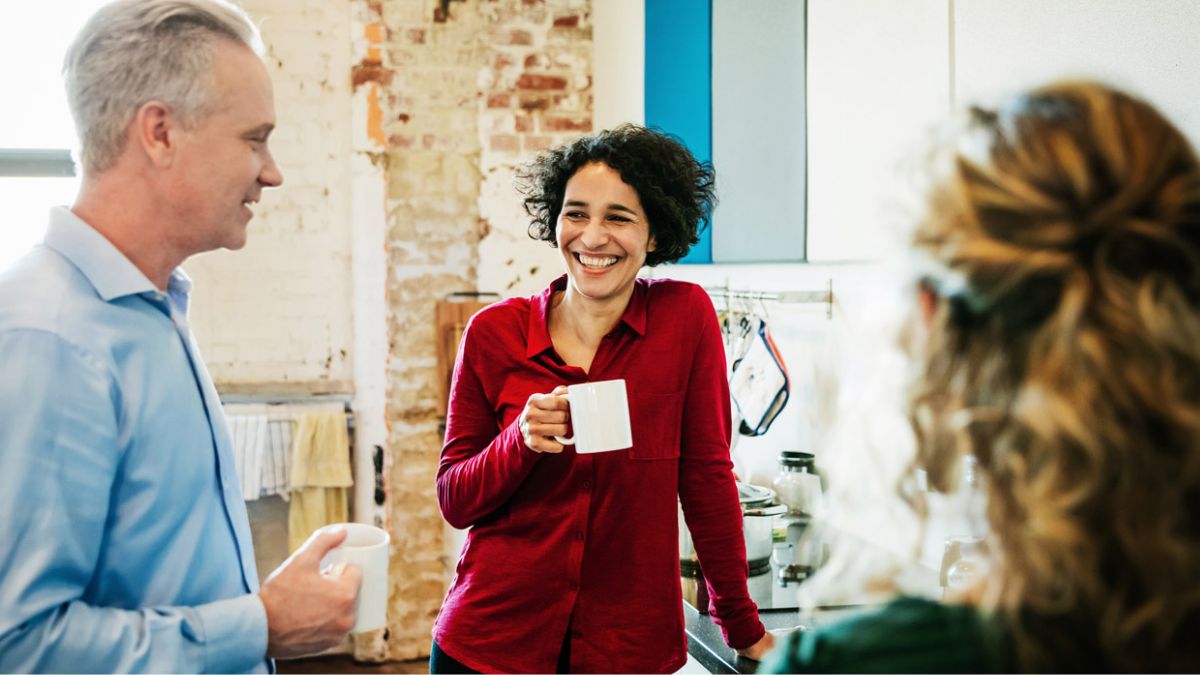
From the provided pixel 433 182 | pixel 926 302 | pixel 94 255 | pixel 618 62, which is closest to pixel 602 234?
pixel 94 255

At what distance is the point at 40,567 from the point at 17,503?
2.7 inches

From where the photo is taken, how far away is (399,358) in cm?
364

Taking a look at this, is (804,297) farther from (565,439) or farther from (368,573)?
(368,573)

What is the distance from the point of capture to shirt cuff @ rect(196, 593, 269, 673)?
1082 mm

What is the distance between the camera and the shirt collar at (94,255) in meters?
1.09

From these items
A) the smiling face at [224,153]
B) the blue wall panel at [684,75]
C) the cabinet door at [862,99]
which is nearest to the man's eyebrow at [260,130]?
the smiling face at [224,153]

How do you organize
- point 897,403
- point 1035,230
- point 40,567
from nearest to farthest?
point 1035,230 → point 897,403 → point 40,567

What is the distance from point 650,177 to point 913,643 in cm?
118

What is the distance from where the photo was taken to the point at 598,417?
143cm

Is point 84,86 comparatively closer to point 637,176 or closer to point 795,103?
point 637,176

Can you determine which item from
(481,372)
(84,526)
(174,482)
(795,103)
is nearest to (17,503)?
(84,526)

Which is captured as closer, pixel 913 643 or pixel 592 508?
pixel 913 643

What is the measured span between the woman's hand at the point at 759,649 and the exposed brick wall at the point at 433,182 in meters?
2.17

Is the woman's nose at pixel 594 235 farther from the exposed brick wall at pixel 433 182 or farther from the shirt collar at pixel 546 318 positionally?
the exposed brick wall at pixel 433 182
